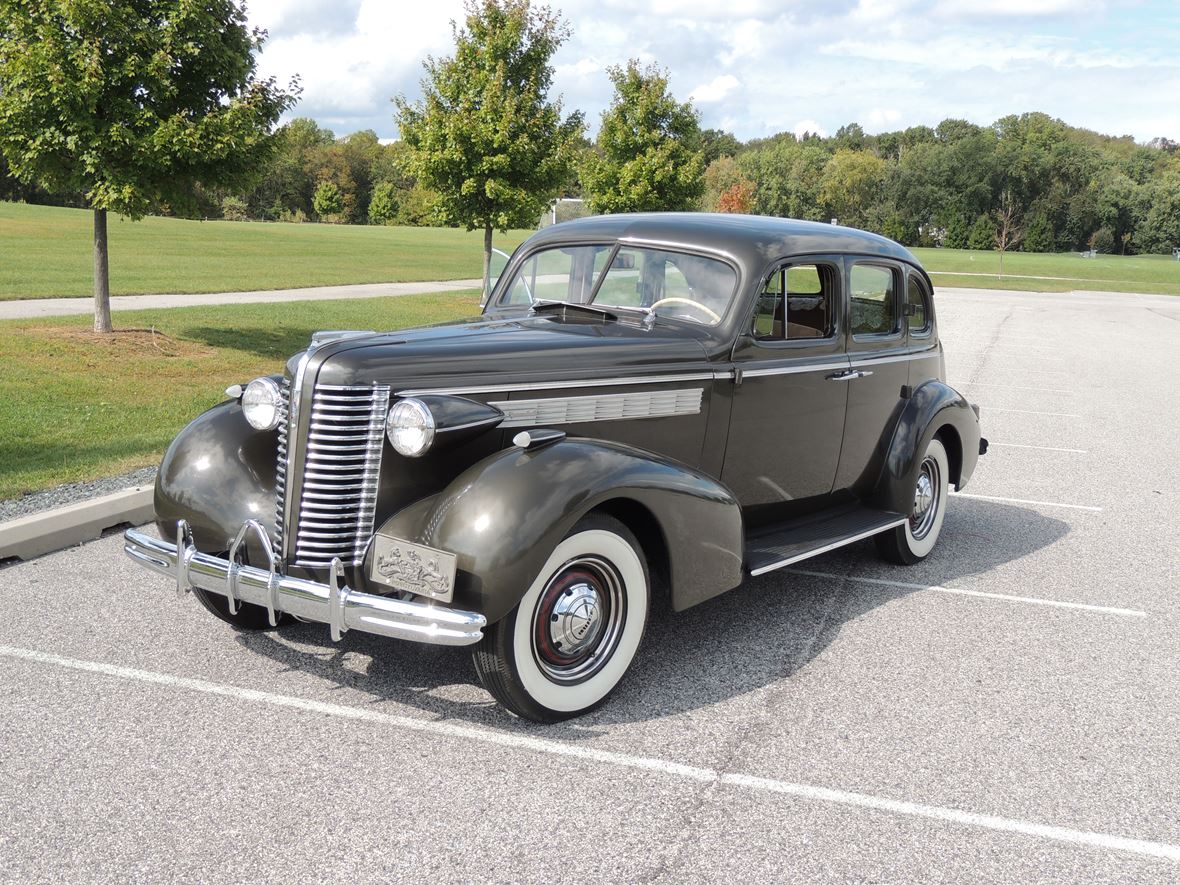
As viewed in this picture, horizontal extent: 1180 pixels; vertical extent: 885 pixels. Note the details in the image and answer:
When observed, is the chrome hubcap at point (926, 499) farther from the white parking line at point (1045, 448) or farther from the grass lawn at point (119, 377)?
the grass lawn at point (119, 377)

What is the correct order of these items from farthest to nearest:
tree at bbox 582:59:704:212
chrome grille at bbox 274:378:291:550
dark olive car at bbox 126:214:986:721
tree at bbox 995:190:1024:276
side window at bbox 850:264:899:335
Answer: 1. tree at bbox 995:190:1024:276
2. tree at bbox 582:59:704:212
3. side window at bbox 850:264:899:335
4. chrome grille at bbox 274:378:291:550
5. dark olive car at bbox 126:214:986:721

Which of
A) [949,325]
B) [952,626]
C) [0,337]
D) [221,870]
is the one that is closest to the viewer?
[221,870]

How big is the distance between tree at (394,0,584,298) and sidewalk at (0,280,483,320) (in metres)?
4.56

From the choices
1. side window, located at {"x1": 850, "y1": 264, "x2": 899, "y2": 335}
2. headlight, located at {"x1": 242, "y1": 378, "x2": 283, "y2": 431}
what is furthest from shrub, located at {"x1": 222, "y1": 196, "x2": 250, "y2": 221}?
headlight, located at {"x1": 242, "y1": 378, "x2": 283, "y2": 431}

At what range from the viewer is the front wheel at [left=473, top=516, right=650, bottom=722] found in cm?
371

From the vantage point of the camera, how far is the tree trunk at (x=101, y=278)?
12.1 m

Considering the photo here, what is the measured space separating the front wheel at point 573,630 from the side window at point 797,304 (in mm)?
1566

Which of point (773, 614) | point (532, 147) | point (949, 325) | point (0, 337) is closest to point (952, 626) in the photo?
point (773, 614)

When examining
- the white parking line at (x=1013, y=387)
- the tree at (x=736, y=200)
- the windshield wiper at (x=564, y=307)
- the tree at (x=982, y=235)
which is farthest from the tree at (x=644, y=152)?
the tree at (x=982, y=235)

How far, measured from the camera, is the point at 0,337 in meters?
11.9

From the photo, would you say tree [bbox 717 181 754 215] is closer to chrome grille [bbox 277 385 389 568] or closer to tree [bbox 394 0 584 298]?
tree [bbox 394 0 584 298]

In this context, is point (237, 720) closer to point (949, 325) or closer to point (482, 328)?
point (482, 328)

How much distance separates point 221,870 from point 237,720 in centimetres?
100

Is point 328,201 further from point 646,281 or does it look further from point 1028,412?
point 646,281
